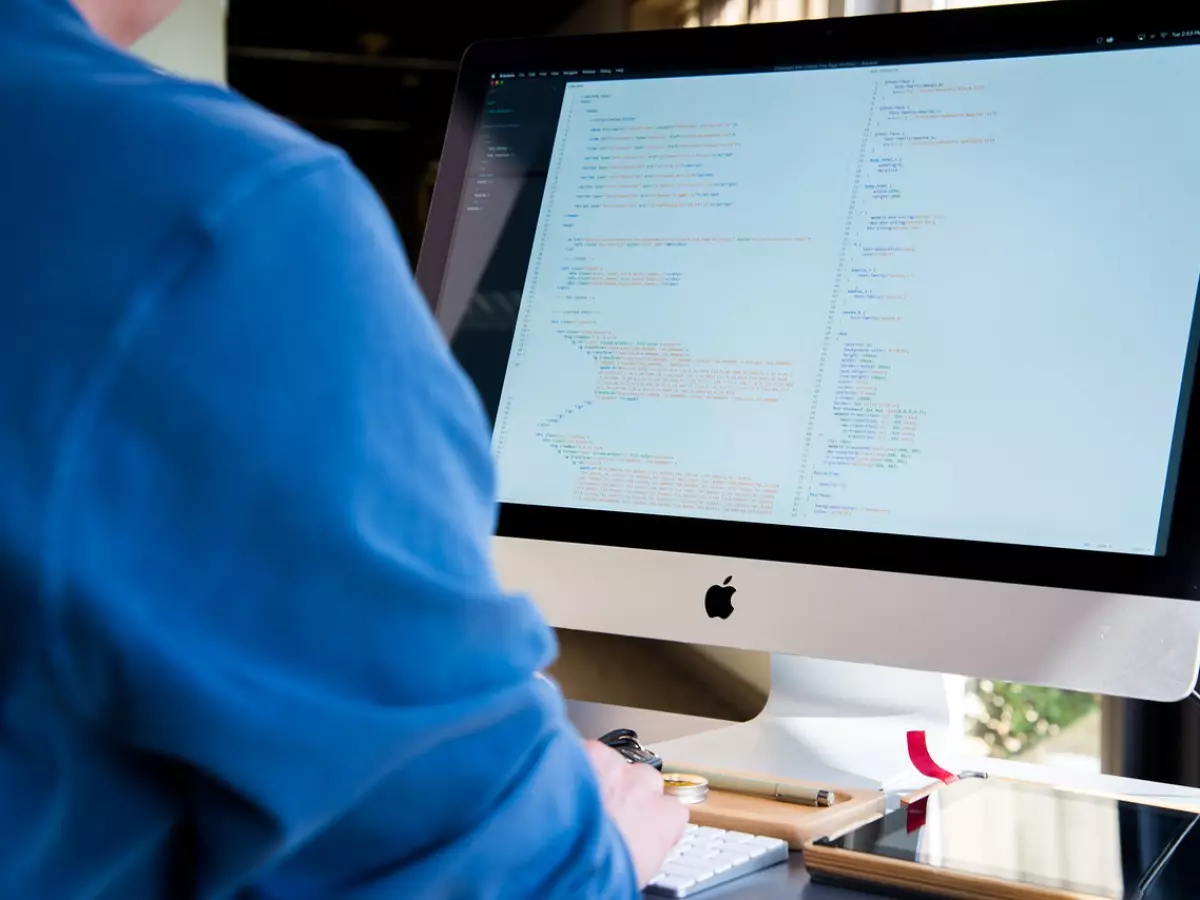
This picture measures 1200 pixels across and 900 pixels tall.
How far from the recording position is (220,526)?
0.34 m

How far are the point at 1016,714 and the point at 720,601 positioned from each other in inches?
82.1

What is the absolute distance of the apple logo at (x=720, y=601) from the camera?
889mm

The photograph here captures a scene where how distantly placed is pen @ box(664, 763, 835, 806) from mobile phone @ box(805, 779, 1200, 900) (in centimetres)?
6

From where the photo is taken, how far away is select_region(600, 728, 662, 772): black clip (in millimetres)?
806

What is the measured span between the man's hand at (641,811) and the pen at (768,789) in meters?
0.20

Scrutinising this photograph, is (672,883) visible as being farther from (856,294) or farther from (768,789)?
(856,294)

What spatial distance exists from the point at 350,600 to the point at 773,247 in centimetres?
61

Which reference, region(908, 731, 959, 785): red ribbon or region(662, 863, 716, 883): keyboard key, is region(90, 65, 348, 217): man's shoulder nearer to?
region(662, 863, 716, 883): keyboard key

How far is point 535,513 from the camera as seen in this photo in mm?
956

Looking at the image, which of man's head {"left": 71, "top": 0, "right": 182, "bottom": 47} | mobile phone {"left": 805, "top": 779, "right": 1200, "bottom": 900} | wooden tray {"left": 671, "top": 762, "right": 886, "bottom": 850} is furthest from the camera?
wooden tray {"left": 671, "top": 762, "right": 886, "bottom": 850}

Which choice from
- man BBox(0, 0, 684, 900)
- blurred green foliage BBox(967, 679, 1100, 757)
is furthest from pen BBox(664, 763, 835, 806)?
blurred green foliage BBox(967, 679, 1100, 757)

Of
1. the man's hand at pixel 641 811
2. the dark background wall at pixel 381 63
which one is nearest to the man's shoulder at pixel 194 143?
the man's hand at pixel 641 811

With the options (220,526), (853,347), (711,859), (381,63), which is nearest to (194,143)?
(220,526)

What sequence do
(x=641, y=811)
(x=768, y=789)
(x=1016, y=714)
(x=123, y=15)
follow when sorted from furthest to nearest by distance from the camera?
(x=1016, y=714)
(x=768, y=789)
(x=641, y=811)
(x=123, y=15)
